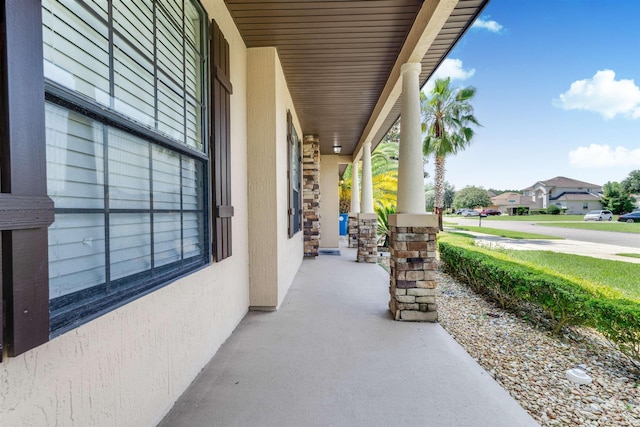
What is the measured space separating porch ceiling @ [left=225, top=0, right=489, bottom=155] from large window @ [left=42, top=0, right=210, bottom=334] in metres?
0.97

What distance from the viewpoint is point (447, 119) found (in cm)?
1203

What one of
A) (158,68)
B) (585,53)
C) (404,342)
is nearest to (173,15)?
(158,68)

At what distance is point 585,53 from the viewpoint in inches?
555

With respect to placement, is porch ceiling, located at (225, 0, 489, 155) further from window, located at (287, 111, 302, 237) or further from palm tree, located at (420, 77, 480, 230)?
palm tree, located at (420, 77, 480, 230)

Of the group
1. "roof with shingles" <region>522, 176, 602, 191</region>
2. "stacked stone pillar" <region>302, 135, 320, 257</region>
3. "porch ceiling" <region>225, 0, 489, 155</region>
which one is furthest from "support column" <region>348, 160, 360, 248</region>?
"roof with shingles" <region>522, 176, 602, 191</region>

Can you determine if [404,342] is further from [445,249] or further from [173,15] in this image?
[445,249]

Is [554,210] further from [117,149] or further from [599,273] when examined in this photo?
[117,149]

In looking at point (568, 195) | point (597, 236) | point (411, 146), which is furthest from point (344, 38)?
point (568, 195)

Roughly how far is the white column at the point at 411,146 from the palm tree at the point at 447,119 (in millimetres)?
9463

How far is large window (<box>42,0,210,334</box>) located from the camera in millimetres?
1062

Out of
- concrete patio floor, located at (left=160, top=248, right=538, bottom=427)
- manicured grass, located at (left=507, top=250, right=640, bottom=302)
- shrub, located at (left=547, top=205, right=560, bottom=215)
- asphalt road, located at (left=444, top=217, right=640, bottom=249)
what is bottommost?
asphalt road, located at (left=444, top=217, right=640, bottom=249)

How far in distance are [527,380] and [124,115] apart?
3.28 m

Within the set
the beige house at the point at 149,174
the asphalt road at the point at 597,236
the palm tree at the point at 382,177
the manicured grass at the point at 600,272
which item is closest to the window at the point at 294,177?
the beige house at the point at 149,174

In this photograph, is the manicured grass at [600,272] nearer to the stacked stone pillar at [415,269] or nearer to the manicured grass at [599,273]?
the manicured grass at [599,273]
